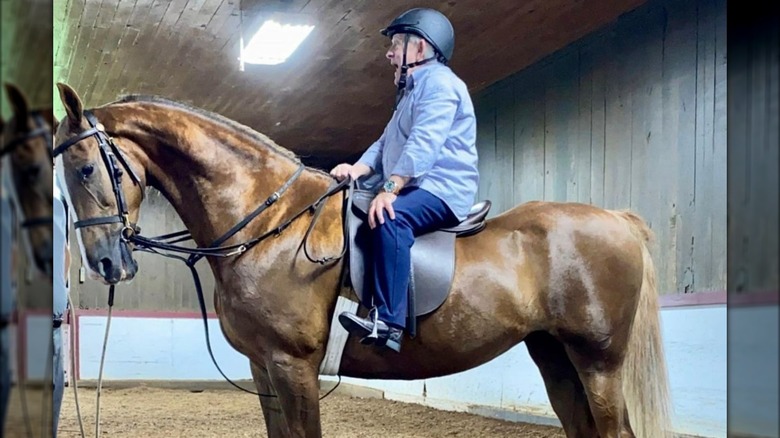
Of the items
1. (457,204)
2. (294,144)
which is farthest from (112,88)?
(457,204)

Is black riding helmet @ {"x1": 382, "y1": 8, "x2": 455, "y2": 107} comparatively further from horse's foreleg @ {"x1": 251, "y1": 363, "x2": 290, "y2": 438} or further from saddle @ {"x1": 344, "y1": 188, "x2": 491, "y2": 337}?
horse's foreleg @ {"x1": 251, "y1": 363, "x2": 290, "y2": 438}

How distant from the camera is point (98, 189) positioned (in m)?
1.53

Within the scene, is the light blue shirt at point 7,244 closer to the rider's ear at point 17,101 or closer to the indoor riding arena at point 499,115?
the rider's ear at point 17,101

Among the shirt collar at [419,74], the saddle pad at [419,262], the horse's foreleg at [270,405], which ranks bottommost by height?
the horse's foreleg at [270,405]

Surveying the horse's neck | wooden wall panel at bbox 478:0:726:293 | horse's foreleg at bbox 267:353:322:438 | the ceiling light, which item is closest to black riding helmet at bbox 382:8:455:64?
the horse's neck

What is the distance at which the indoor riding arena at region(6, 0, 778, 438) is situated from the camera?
2551 millimetres

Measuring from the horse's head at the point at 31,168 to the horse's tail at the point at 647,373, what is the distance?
73.5 inches

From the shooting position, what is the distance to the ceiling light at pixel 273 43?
3.32 m

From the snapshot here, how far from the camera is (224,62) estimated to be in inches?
151

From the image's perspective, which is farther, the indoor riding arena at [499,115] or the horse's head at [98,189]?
the indoor riding arena at [499,115]

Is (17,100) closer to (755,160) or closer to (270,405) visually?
(755,160)

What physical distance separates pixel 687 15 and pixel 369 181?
65.1 inches

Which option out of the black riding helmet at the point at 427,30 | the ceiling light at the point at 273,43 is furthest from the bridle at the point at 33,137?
the ceiling light at the point at 273,43

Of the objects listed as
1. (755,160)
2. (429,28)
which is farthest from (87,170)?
(755,160)
